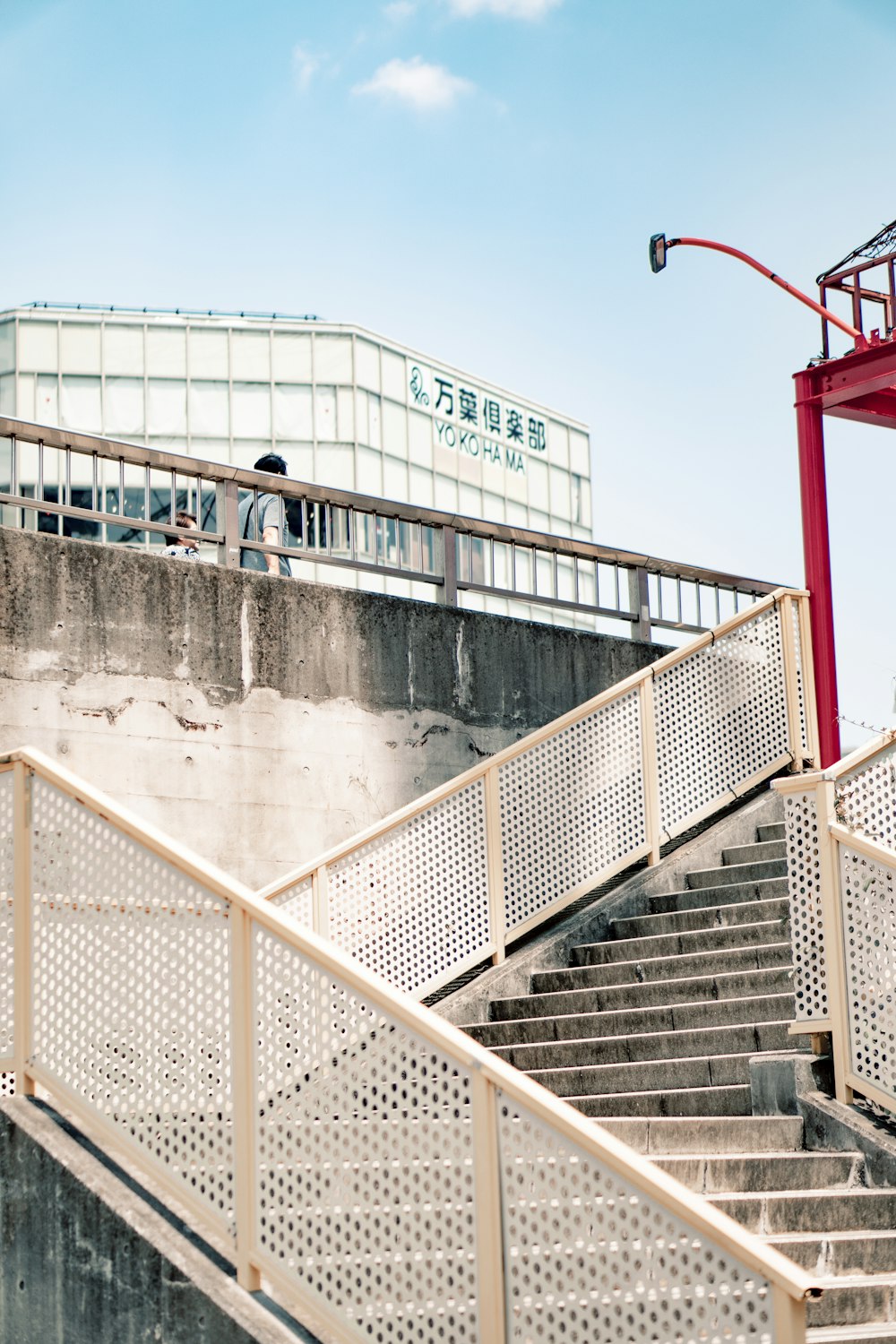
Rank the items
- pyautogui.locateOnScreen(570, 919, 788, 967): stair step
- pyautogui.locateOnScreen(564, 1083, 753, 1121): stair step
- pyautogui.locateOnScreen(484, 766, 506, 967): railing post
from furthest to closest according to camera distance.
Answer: pyautogui.locateOnScreen(484, 766, 506, 967): railing post, pyautogui.locateOnScreen(570, 919, 788, 967): stair step, pyautogui.locateOnScreen(564, 1083, 753, 1121): stair step

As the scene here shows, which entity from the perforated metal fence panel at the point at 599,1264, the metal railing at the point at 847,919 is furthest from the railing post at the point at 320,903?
the perforated metal fence panel at the point at 599,1264

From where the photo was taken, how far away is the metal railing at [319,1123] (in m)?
4.01

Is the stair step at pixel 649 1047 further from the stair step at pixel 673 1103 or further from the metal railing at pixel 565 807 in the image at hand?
the metal railing at pixel 565 807

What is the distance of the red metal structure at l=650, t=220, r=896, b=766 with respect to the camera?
1125cm

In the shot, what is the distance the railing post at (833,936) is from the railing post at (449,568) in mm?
4692

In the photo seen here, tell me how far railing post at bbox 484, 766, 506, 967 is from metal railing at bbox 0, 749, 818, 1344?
4.14 meters

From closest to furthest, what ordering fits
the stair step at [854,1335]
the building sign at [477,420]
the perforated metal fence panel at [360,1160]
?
the perforated metal fence panel at [360,1160], the stair step at [854,1335], the building sign at [477,420]

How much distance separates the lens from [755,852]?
9.83m

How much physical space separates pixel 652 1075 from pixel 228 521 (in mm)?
4503

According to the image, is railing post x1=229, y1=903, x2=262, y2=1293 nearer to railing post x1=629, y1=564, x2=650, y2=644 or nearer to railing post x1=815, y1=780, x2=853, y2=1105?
railing post x1=815, y1=780, x2=853, y2=1105

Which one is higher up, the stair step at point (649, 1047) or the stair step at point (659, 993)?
the stair step at point (659, 993)

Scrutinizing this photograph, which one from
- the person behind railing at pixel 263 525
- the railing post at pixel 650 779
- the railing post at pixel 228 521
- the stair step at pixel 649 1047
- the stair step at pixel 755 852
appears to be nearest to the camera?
the stair step at pixel 649 1047

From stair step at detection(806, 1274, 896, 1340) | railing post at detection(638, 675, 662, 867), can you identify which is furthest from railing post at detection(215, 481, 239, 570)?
stair step at detection(806, 1274, 896, 1340)

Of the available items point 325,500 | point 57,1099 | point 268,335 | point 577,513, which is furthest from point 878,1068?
point 577,513
